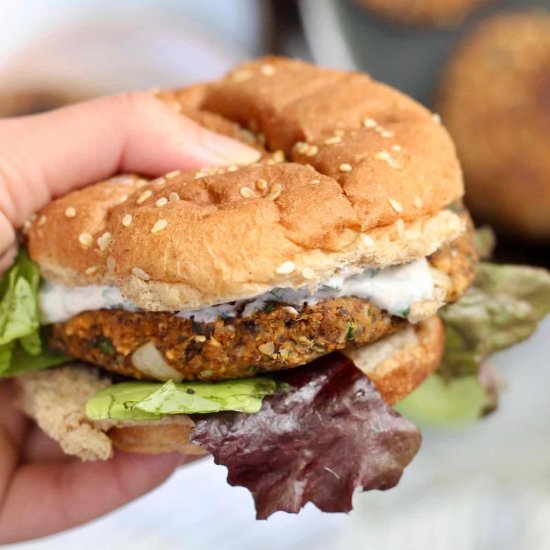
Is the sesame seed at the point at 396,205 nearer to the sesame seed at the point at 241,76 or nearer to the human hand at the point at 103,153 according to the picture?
the human hand at the point at 103,153

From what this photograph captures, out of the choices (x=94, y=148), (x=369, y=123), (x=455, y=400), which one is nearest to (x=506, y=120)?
(x=455, y=400)

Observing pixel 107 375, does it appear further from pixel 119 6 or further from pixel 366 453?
pixel 119 6

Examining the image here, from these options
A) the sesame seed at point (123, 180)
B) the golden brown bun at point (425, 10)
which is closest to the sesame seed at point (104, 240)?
the sesame seed at point (123, 180)

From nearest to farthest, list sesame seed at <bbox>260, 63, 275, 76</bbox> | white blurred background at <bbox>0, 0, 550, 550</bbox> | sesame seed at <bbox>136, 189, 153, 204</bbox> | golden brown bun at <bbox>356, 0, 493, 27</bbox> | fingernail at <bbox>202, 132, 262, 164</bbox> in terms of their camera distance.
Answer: sesame seed at <bbox>136, 189, 153, 204</bbox>, fingernail at <bbox>202, 132, 262, 164</bbox>, sesame seed at <bbox>260, 63, 275, 76</bbox>, white blurred background at <bbox>0, 0, 550, 550</bbox>, golden brown bun at <bbox>356, 0, 493, 27</bbox>

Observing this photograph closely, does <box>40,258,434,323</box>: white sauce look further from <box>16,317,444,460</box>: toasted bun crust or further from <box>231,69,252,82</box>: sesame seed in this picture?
<box>231,69,252,82</box>: sesame seed

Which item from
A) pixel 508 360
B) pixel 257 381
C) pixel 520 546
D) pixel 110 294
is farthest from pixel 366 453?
pixel 508 360

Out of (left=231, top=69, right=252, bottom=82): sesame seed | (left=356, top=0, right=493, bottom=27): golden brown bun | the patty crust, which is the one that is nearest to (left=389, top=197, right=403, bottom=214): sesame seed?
the patty crust
